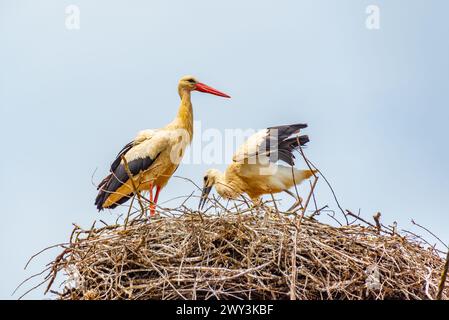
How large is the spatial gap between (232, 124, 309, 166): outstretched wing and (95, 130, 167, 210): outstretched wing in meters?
0.66

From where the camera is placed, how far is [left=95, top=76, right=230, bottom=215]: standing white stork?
18.9ft

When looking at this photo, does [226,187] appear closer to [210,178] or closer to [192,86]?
[210,178]

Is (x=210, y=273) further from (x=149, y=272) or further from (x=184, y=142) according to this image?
(x=184, y=142)

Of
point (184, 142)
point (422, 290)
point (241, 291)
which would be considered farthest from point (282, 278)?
point (184, 142)

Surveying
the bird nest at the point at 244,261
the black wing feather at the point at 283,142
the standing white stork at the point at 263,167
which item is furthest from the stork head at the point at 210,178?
the bird nest at the point at 244,261

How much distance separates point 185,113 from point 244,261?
8.99 feet

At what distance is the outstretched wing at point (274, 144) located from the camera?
577cm

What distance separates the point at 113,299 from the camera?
3418mm

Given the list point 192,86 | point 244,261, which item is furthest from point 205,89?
point 244,261

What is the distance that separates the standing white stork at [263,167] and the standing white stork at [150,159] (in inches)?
16.0

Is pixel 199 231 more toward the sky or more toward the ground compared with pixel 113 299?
more toward the sky

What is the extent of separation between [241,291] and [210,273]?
176mm
